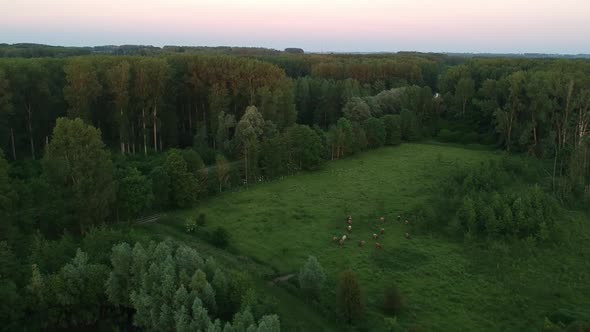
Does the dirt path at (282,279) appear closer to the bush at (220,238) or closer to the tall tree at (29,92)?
the bush at (220,238)

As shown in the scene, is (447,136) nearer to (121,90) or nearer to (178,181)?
(178,181)

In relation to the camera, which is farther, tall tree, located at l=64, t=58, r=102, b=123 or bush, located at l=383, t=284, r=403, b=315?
tall tree, located at l=64, t=58, r=102, b=123

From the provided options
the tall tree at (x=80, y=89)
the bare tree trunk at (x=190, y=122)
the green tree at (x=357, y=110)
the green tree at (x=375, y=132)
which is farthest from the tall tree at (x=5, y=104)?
the green tree at (x=357, y=110)

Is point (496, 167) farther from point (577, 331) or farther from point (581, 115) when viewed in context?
point (577, 331)

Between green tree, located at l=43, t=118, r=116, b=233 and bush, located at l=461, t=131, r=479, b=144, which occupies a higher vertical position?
green tree, located at l=43, t=118, r=116, b=233

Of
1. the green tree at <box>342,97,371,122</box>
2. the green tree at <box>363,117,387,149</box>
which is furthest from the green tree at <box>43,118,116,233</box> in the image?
the green tree at <box>342,97,371,122</box>

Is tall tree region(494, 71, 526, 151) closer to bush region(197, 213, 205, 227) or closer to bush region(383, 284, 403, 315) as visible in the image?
bush region(197, 213, 205, 227)
